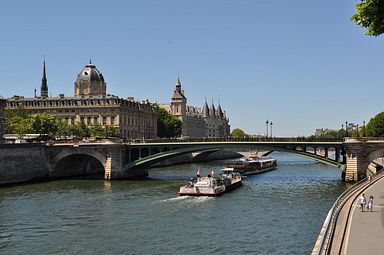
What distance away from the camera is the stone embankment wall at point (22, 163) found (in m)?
68.1

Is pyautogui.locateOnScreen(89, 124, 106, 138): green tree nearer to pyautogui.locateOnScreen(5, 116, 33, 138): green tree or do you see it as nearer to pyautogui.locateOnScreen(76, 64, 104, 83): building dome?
pyautogui.locateOnScreen(5, 116, 33, 138): green tree

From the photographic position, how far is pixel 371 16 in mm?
18031

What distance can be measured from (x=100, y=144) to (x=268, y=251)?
50.9 meters

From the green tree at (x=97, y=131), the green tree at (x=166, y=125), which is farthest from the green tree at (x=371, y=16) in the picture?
the green tree at (x=166, y=125)

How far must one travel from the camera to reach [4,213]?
44.8 metres

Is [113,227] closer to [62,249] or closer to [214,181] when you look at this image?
[62,249]

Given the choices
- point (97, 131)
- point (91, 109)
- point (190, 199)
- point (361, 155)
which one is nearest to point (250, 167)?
point (361, 155)

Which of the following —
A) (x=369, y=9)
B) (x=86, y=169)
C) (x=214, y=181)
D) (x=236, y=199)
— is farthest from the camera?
(x=86, y=169)

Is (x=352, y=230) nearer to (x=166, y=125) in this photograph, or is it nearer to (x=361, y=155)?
(x=361, y=155)

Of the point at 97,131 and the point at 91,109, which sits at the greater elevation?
the point at 91,109

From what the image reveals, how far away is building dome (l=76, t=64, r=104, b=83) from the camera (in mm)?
152250

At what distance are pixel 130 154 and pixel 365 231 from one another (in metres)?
57.0

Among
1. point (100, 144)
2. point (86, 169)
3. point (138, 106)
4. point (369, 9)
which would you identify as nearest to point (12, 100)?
point (138, 106)

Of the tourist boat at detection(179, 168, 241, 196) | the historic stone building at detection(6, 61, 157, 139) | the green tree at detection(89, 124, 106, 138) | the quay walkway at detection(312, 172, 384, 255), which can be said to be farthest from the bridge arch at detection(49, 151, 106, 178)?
the quay walkway at detection(312, 172, 384, 255)
